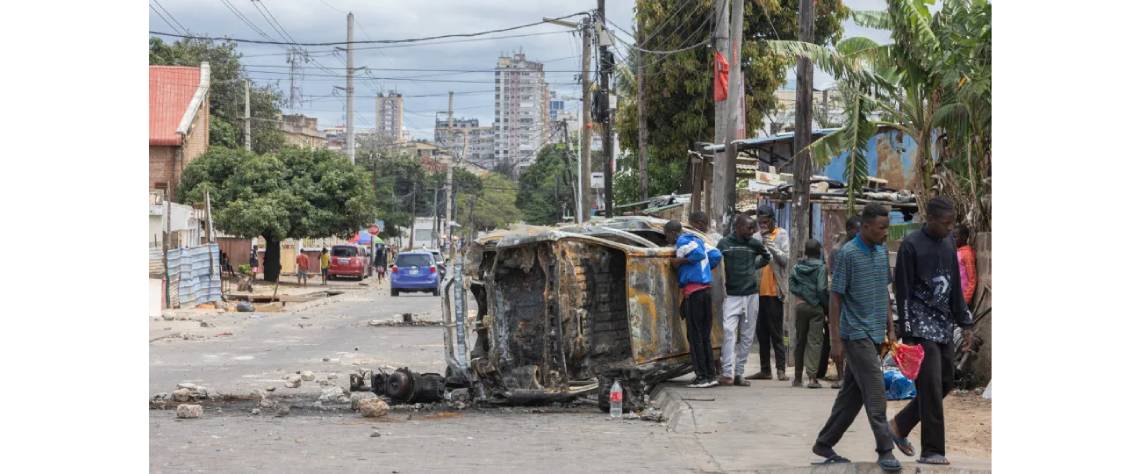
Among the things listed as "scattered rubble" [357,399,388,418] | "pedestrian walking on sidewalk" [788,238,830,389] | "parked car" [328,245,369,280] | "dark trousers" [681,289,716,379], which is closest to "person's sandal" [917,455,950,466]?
"dark trousers" [681,289,716,379]

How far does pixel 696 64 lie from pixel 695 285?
2435 centimetres

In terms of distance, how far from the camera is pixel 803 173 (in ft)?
51.2

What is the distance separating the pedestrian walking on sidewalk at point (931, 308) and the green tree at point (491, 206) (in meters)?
107

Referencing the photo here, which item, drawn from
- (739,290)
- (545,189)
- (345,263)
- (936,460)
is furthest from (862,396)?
(545,189)

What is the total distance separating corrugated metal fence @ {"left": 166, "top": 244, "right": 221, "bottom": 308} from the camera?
3294 cm

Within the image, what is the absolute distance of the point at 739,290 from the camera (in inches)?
478

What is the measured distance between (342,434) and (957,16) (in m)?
7.72

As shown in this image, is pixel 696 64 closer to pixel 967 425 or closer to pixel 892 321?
pixel 967 425

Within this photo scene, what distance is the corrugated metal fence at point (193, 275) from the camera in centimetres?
3294

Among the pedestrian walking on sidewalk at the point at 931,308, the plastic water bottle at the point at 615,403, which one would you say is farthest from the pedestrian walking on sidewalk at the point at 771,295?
the pedestrian walking on sidewalk at the point at 931,308

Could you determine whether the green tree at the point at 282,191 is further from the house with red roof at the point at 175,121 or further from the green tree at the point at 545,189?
the green tree at the point at 545,189

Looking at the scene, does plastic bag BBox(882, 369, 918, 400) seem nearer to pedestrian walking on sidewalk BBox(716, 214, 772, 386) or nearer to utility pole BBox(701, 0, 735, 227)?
pedestrian walking on sidewalk BBox(716, 214, 772, 386)

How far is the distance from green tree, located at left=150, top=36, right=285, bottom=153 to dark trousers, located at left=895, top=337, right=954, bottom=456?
5958cm

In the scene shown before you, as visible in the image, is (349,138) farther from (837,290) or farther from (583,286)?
(837,290)
